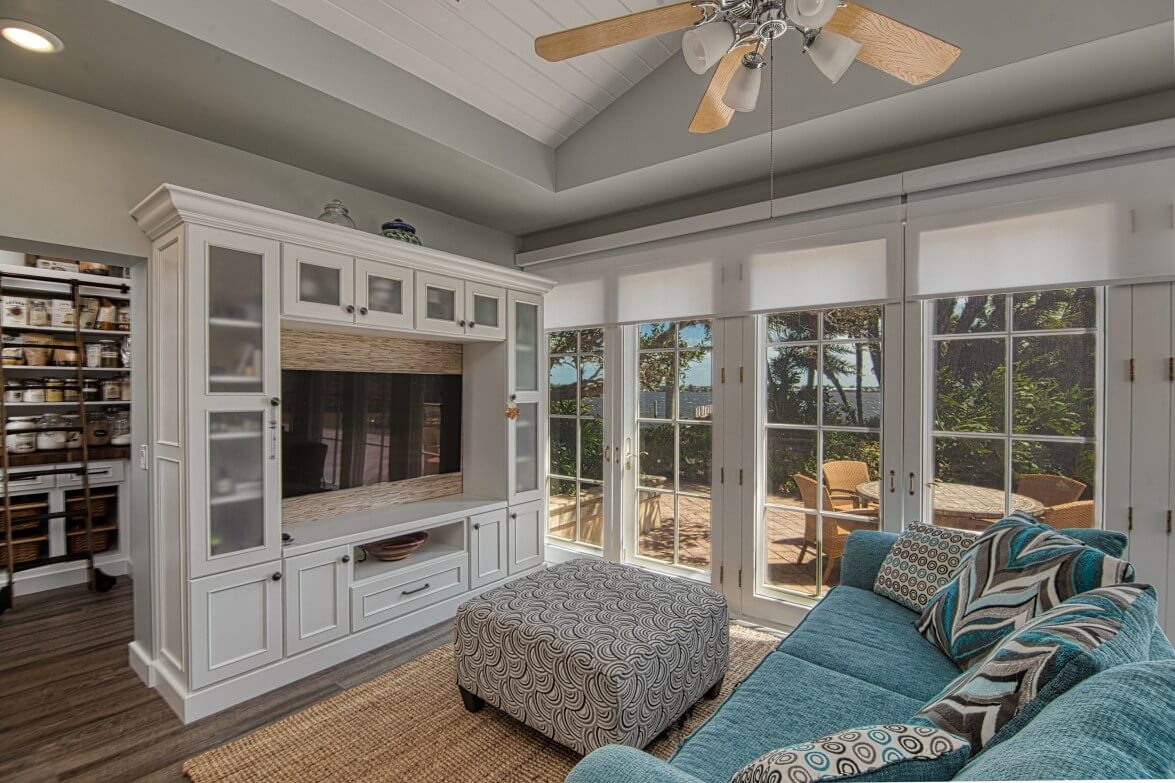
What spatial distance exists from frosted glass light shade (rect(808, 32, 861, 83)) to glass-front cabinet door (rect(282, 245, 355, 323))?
7.28 feet

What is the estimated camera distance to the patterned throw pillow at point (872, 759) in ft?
2.60

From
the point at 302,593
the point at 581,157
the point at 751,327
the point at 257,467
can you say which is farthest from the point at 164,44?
the point at 751,327

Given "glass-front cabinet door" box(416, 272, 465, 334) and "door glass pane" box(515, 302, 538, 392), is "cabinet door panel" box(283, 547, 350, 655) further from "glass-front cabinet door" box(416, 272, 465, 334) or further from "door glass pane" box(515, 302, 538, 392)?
"door glass pane" box(515, 302, 538, 392)

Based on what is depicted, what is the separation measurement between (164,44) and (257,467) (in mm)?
1620

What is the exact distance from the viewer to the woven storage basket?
3.81 meters

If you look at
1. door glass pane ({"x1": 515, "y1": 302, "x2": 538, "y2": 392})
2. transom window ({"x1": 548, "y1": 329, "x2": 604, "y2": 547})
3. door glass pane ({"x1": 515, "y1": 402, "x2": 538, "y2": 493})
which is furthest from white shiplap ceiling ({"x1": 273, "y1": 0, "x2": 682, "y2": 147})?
door glass pane ({"x1": 515, "y1": 402, "x2": 538, "y2": 493})

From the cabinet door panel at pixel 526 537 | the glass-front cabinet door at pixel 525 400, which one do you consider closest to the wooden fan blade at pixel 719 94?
the glass-front cabinet door at pixel 525 400

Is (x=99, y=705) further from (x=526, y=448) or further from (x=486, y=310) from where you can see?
(x=486, y=310)

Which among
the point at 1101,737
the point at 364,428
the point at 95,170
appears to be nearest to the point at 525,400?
the point at 364,428

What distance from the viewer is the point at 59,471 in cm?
378

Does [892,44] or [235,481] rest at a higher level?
[892,44]

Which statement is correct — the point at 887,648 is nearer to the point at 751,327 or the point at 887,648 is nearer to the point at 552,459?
the point at 751,327

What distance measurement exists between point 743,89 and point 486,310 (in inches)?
86.8

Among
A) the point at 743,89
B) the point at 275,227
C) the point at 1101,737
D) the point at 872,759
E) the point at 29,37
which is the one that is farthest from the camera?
the point at 275,227
